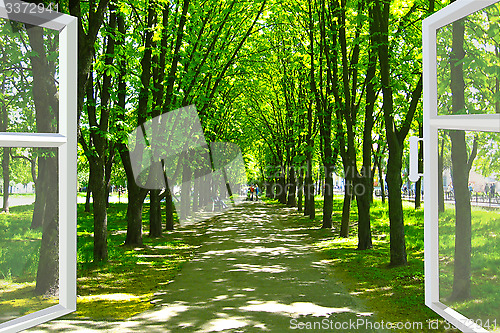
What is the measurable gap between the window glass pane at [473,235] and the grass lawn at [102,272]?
3431 millimetres

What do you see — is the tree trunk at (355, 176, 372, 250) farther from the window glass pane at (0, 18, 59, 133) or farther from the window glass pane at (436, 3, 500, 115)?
the window glass pane at (0, 18, 59, 133)

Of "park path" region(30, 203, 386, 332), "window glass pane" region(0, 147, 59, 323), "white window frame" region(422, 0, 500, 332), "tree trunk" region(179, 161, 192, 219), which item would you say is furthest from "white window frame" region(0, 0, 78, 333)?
"tree trunk" region(179, 161, 192, 219)

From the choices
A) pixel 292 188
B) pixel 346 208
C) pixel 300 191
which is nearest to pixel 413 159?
pixel 346 208

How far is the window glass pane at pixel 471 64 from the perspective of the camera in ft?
12.0

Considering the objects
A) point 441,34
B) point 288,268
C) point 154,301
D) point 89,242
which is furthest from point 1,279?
point 89,242

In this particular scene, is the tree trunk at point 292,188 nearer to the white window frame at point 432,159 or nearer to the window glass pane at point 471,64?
the window glass pane at point 471,64

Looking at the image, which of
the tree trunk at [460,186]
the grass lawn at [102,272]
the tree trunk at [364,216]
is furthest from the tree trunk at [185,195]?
the tree trunk at [460,186]

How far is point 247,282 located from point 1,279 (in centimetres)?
531

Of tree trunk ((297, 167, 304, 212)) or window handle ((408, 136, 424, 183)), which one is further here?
tree trunk ((297, 167, 304, 212))

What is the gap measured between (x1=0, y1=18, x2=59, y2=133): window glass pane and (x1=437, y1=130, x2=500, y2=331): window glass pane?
3.83 m

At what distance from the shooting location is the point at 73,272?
147 inches

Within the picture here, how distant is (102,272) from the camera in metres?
10.6

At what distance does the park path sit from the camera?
619 centimetres

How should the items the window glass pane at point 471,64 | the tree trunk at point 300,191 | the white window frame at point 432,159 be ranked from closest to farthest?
1. the white window frame at point 432,159
2. the window glass pane at point 471,64
3. the tree trunk at point 300,191
